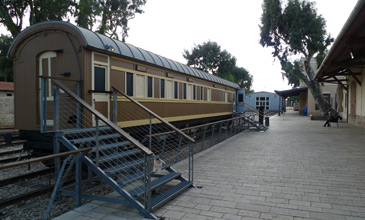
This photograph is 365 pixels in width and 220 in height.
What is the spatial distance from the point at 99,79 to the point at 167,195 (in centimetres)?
309

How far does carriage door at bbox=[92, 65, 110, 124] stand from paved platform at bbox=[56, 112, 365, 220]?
7.87 ft

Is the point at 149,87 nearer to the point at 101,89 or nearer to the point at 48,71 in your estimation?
the point at 101,89

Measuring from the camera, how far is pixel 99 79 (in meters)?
5.87

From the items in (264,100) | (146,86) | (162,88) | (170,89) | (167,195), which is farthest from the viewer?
(264,100)

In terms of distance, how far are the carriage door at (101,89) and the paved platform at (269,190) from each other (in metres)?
2.40

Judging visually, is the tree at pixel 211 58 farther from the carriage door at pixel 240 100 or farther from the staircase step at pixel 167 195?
the staircase step at pixel 167 195

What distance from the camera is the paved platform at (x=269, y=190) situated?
3656 mm

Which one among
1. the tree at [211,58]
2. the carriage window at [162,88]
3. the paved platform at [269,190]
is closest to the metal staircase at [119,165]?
the paved platform at [269,190]

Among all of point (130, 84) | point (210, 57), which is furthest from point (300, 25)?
point (210, 57)

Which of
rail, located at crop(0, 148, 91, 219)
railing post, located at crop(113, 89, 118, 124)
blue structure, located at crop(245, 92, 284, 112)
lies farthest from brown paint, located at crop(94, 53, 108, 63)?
blue structure, located at crop(245, 92, 284, 112)

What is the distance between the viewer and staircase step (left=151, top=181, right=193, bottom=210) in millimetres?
3826

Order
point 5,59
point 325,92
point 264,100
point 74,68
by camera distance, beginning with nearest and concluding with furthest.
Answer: point 74,68 → point 5,59 → point 325,92 → point 264,100

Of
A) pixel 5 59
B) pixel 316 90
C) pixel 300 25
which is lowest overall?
pixel 316 90

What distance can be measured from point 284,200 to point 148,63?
205 inches
